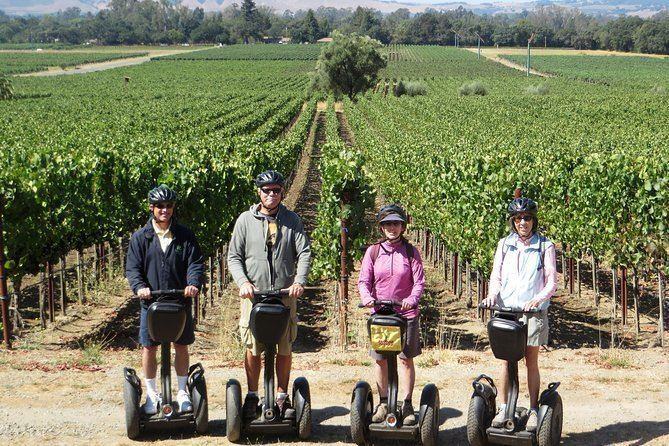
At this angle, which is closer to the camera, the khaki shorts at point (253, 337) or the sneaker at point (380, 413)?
the sneaker at point (380, 413)

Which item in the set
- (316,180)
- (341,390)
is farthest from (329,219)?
(316,180)

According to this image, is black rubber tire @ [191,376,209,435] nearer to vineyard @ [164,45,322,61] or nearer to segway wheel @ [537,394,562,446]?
segway wheel @ [537,394,562,446]

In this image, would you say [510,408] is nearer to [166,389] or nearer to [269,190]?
[269,190]

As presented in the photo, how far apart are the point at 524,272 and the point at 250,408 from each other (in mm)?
2632

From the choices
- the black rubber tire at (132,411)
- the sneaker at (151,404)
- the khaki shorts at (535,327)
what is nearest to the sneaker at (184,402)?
the sneaker at (151,404)

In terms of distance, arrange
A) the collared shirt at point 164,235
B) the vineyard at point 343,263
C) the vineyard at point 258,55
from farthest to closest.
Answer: the vineyard at point 258,55 → the vineyard at point 343,263 → the collared shirt at point 164,235

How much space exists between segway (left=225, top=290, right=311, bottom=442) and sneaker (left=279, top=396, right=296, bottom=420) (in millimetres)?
25

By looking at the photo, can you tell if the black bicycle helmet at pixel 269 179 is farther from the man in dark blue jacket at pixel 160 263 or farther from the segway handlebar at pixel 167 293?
the segway handlebar at pixel 167 293

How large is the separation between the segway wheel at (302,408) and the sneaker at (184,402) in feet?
3.09

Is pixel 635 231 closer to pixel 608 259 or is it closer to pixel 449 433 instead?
pixel 608 259

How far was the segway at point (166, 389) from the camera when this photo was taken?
7.23 m

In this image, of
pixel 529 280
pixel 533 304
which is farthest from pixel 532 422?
pixel 529 280

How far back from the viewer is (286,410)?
295 inches

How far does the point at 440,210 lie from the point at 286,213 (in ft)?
39.1
